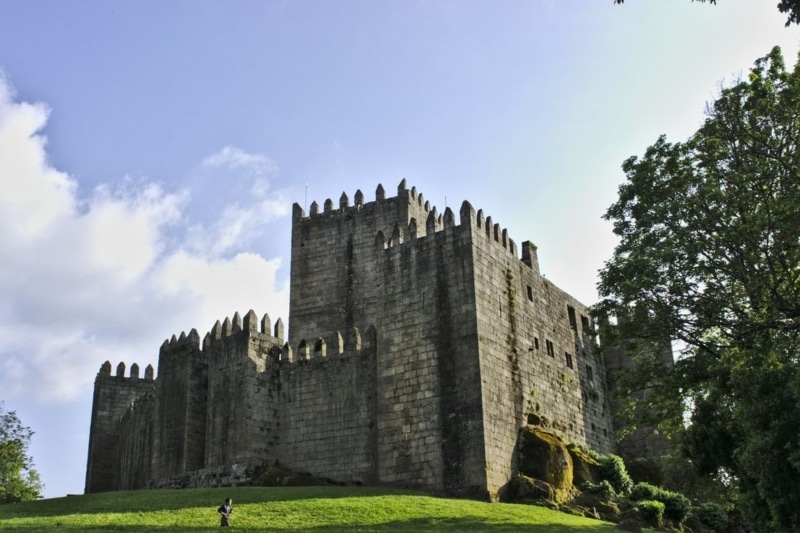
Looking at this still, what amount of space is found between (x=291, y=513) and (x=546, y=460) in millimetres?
10387

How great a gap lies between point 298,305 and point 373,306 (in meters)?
4.06

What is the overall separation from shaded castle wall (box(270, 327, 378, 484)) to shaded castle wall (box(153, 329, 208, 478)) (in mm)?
4452

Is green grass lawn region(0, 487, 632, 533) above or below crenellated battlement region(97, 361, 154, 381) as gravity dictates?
below

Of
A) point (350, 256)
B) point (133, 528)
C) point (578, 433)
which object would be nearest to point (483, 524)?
point (133, 528)

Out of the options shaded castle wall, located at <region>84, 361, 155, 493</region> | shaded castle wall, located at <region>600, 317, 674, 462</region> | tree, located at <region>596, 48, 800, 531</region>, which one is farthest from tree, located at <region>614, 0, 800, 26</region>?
shaded castle wall, located at <region>84, 361, 155, 493</region>

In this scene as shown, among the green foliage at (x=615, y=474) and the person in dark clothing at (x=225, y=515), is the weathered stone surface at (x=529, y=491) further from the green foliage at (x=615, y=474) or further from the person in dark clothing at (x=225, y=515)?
the person in dark clothing at (x=225, y=515)

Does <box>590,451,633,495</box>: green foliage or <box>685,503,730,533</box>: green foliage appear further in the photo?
<box>590,451,633,495</box>: green foliage

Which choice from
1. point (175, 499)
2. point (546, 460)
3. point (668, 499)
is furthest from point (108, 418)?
point (668, 499)

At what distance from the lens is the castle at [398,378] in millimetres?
31391

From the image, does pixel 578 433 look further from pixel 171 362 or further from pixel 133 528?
pixel 133 528

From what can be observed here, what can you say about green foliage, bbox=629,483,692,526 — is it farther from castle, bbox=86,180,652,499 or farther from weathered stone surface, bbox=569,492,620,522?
castle, bbox=86,180,652,499

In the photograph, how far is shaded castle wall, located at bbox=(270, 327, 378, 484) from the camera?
33125 millimetres

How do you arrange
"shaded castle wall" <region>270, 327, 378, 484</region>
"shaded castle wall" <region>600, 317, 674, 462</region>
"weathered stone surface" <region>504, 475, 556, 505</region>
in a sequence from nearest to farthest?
"weathered stone surface" <region>504, 475, 556, 505</region> → "shaded castle wall" <region>270, 327, 378, 484</region> → "shaded castle wall" <region>600, 317, 674, 462</region>

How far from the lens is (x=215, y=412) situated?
120 ft
